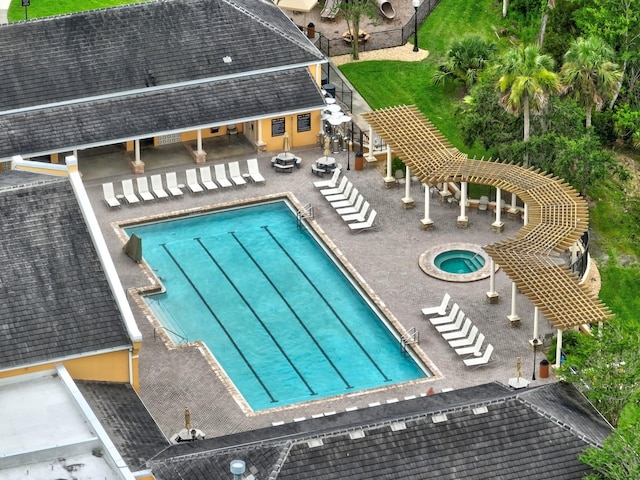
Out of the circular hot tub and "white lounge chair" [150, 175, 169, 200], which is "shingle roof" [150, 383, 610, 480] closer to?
the circular hot tub

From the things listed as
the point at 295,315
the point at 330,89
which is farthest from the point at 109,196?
the point at 330,89

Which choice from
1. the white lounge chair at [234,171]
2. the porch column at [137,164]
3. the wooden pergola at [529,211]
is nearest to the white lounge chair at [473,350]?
the wooden pergola at [529,211]

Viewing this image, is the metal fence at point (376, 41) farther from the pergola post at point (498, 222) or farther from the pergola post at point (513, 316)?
the pergola post at point (513, 316)

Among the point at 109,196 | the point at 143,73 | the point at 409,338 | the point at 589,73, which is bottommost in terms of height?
the point at 409,338

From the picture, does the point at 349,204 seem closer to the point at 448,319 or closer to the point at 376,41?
the point at 448,319

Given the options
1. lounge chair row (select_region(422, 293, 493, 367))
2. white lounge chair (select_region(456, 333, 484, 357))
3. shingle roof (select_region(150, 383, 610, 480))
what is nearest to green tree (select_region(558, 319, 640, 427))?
shingle roof (select_region(150, 383, 610, 480))

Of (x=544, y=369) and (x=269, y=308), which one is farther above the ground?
(x=544, y=369)

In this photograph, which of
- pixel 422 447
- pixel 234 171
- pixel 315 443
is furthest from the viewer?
pixel 234 171

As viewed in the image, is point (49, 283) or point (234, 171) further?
point (234, 171)
